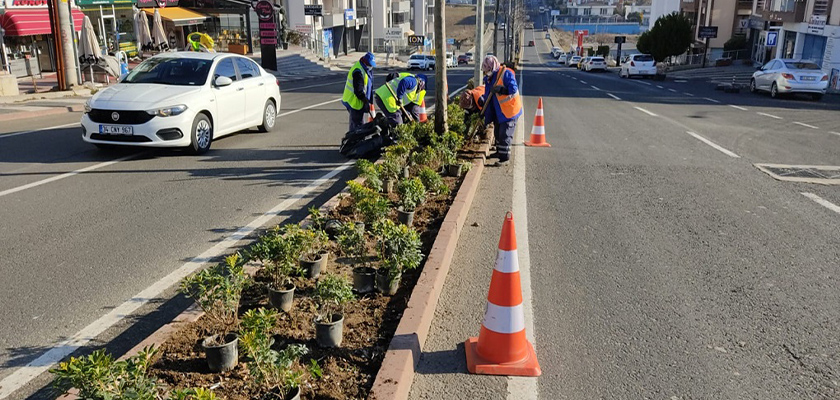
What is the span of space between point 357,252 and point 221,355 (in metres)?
1.79

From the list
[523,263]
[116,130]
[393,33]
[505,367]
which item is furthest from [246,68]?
[393,33]

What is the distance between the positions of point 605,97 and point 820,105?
22.8 ft

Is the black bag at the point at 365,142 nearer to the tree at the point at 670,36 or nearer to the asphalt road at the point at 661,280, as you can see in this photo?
the asphalt road at the point at 661,280

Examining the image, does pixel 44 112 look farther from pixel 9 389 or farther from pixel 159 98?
pixel 9 389

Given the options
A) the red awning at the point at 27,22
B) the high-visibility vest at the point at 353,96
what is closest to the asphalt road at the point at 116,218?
the high-visibility vest at the point at 353,96

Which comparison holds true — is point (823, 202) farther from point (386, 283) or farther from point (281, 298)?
point (281, 298)

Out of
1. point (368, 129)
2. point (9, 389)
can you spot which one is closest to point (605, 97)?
point (368, 129)

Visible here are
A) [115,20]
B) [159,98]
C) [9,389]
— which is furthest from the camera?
[115,20]

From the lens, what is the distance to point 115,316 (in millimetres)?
4617

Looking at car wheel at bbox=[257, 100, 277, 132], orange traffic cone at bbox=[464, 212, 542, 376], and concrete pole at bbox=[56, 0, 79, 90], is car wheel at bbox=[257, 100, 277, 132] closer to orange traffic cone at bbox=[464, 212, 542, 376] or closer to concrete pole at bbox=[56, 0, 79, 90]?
concrete pole at bbox=[56, 0, 79, 90]

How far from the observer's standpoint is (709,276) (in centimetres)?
568

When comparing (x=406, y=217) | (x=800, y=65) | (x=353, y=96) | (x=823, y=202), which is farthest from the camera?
(x=800, y=65)

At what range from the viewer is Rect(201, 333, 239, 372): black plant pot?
368 cm

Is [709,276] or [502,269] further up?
[502,269]
